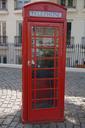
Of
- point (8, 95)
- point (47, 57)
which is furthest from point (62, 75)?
point (8, 95)

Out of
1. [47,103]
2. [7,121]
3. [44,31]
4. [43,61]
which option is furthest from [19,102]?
[44,31]

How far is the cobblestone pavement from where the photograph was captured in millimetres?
5016

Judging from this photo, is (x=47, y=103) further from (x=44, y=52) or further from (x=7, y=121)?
(x=44, y=52)

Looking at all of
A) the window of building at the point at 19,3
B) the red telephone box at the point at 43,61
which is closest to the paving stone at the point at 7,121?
the red telephone box at the point at 43,61

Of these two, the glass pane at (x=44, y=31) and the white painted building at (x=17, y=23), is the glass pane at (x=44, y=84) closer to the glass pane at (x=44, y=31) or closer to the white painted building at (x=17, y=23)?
the glass pane at (x=44, y=31)

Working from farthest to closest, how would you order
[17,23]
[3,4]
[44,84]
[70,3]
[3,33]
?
[3,33]
[3,4]
[17,23]
[70,3]
[44,84]

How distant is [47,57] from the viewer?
16.2 ft

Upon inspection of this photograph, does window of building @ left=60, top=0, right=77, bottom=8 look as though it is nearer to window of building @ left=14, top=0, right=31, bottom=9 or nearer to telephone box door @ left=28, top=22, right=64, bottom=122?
window of building @ left=14, top=0, right=31, bottom=9

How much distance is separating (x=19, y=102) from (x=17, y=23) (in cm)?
1378

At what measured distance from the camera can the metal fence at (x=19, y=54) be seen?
14164 millimetres

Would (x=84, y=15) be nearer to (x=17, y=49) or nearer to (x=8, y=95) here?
(x=17, y=49)

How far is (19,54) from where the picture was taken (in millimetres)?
17750

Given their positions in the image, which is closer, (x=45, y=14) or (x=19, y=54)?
(x=45, y=14)

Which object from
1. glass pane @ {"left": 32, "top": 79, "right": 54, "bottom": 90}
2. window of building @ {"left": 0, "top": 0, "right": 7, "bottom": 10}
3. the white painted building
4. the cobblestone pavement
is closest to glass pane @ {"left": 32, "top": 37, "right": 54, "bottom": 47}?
glass pane @ {"left": 32, "top": 79, "right": 54, "bottom": 90}
